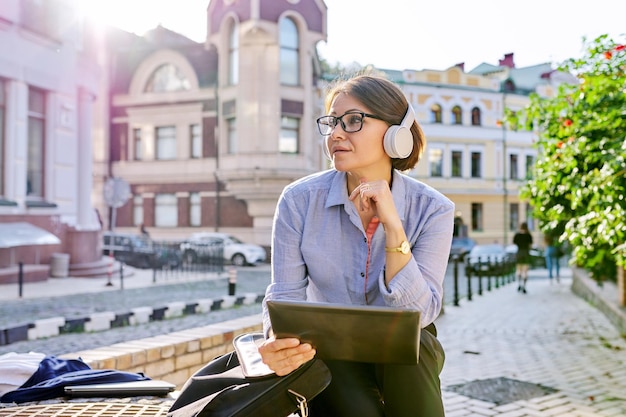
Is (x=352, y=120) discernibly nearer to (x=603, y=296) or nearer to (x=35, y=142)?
(x=603, y=296)

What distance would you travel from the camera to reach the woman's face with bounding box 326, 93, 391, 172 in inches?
104

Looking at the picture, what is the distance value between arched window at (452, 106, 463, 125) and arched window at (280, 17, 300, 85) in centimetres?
1591

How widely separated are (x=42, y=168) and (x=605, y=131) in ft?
47.7

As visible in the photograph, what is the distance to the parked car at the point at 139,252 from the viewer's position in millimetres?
20531

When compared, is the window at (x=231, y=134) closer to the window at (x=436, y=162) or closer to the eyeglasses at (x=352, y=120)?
the window at (x=436, y=162)

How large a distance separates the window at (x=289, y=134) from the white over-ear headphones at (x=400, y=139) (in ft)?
87.2

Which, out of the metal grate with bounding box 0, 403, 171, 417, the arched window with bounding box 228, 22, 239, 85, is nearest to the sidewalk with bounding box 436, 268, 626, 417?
the metal grate with bounding box 0, 403, 171, 417

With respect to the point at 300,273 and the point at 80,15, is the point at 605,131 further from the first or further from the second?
the point at 80,15

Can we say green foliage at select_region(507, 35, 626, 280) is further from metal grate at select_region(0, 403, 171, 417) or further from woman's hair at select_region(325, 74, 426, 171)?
metal grate at select_region(0, 403, 171, 417)

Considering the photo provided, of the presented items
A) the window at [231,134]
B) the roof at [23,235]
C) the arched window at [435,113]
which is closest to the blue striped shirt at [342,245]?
the roof at [23,235]

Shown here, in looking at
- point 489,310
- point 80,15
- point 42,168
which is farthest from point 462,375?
point 80,15

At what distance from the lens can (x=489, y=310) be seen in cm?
1185

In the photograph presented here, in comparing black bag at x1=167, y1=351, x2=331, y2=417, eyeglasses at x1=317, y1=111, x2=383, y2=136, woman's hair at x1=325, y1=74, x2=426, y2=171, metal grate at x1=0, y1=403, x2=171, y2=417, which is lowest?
metal grate at x1=0, y1=403, x2=171, y2=417

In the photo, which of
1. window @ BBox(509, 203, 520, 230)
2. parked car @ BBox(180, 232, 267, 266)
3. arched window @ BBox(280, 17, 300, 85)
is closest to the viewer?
parked car @ BBox(180, 232, 267, 266)
